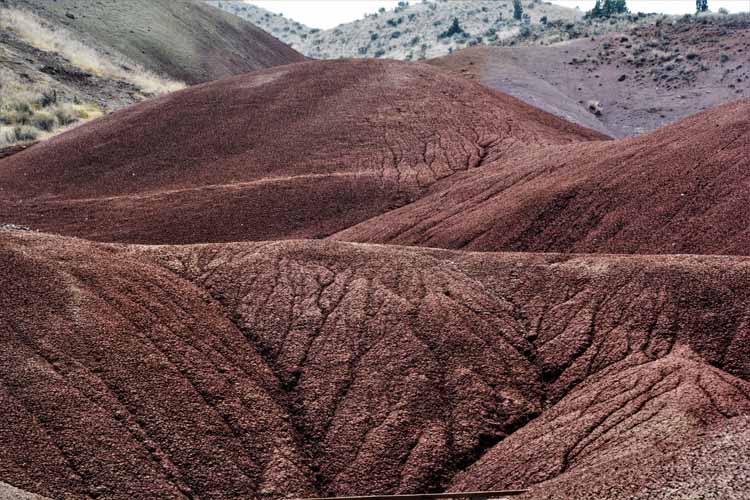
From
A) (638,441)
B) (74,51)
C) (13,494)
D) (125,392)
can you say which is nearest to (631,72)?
(74,51)

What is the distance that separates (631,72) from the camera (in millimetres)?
63812

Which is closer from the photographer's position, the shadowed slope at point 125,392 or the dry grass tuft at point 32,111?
the shadowed slope at point 125,392

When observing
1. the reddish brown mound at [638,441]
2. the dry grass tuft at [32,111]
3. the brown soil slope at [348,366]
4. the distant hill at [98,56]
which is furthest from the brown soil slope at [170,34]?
the reddish brown mound at [638,441]

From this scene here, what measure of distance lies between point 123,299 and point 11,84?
36846 mm

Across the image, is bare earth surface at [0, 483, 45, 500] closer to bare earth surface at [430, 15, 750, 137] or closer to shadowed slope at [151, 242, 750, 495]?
shadowed slope at [151, 242, 750, 495]

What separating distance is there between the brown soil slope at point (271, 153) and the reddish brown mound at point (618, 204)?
169 inches

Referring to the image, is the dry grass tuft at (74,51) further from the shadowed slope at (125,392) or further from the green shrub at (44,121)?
the shadowed slope at (125,392)

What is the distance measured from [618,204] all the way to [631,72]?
4493cm

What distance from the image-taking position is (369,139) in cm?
3638

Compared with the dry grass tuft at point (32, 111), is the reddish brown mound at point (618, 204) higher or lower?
higher

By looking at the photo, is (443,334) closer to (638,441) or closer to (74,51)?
(638,441)

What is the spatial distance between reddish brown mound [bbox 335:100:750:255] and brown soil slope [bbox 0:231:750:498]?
3.91 meters

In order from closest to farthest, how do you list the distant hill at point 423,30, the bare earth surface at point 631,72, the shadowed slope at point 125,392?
the shadowed slope at point 125,392 → the bare earth surface at point 631,72 → the distant hill at point 423,30

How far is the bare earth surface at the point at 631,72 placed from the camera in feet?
182
